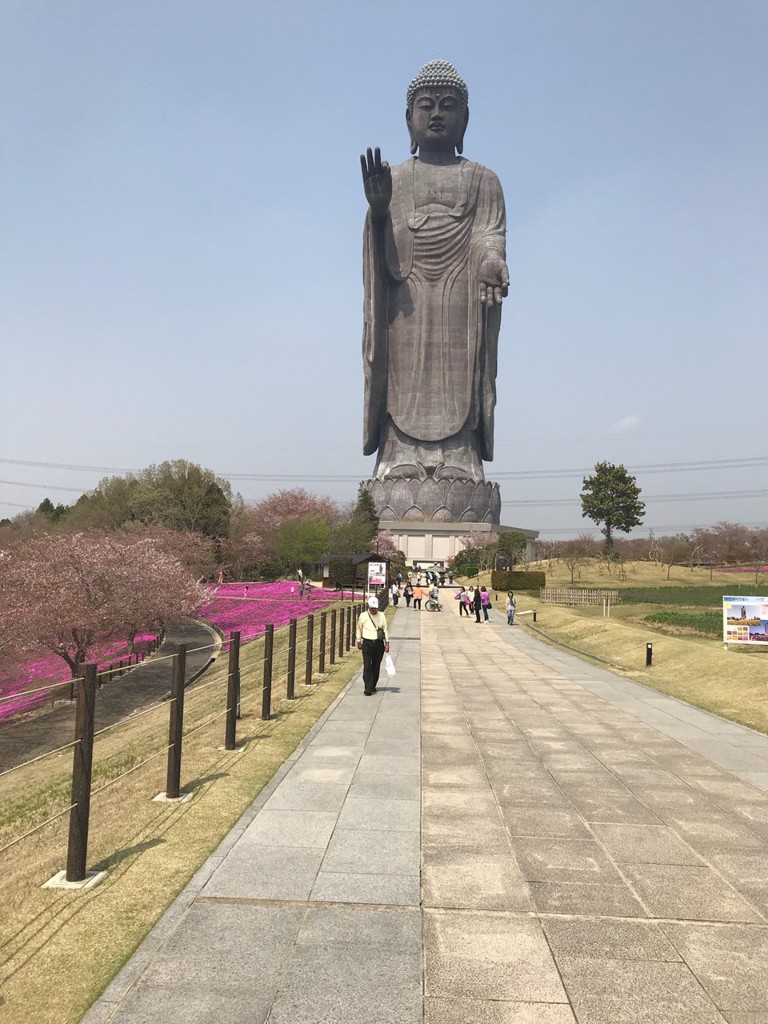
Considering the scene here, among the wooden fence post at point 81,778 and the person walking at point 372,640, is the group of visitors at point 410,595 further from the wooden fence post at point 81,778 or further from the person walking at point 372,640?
the wooden fence post at point 81,778

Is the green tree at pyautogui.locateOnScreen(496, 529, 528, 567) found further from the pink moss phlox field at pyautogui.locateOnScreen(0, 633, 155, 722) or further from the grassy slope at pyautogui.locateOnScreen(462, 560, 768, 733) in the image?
the pink moss phlox field at pyautogui.locateOnScreen(0, 633, 155, 722)

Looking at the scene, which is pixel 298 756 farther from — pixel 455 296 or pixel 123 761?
pixel 455 296

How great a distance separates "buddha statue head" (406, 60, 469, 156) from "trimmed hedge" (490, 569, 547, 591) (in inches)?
1705

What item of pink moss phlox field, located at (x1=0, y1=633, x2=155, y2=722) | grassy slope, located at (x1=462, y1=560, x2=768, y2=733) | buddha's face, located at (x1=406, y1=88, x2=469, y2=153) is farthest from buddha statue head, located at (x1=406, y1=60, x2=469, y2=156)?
pink moss phlox field, located at (x1=0, y1=633, x2=155, y2=722)

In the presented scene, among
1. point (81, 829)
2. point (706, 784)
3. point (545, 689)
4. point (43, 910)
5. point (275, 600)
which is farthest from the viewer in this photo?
point (275, 600)

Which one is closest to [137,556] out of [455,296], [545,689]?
[545,689]

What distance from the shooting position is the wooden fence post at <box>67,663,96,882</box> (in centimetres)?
Answer: 448

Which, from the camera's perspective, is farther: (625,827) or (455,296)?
(455,296)

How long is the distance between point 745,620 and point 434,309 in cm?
5729

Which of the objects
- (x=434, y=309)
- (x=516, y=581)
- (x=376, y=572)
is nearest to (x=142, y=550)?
(x=376, y=572)

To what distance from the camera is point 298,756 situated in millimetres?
7652

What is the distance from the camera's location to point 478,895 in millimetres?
4332

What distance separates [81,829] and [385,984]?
2225mm

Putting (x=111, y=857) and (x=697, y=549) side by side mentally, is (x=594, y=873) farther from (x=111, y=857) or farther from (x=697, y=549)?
(x=697, y=549)
